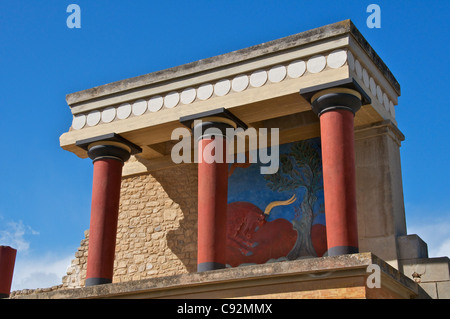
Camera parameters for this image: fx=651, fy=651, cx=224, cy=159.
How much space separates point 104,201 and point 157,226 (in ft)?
7.11

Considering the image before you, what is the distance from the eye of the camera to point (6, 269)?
14688 mm

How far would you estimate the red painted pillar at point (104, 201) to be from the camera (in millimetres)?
11547

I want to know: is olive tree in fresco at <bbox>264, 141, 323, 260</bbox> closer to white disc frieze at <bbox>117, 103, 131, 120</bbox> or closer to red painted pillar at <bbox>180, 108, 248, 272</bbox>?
red painted pillar at <bbox>180, 108, 248, 272</bbox>

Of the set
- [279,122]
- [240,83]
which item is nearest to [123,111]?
[240,83]

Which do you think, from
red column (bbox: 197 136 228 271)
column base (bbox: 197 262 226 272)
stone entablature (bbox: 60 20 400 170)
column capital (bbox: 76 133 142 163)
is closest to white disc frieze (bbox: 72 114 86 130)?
stone entablature (bbox: 60 20 400 170)

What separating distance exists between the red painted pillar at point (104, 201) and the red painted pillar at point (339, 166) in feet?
13.3

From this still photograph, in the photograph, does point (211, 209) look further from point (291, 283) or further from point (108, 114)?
point (108, 114)

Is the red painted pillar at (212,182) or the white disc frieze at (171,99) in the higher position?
the white disc frieze at (171,99)

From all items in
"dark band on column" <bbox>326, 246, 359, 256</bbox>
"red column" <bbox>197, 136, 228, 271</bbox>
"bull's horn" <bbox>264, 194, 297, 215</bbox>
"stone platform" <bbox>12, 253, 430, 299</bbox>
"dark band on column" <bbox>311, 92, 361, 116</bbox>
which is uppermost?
"dark band on column" <bbox>311, 92, 361, 116</bbox>

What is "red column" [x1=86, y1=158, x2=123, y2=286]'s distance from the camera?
11516 mm

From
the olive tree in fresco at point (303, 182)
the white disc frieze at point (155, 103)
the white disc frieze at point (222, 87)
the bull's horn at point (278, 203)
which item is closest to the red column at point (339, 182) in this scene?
the white disc frieze at point (222, 87)

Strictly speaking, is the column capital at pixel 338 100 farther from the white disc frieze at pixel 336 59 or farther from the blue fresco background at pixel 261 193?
the blue fresco background at pixel 261 193

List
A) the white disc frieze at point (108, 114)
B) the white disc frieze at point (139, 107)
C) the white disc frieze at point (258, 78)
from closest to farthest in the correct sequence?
the white disc frieze at point (258, 78) < the white disc frieze at point (139, 107) < the white disc frieze at point (108, 114)

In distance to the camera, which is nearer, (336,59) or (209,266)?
(209,266)
